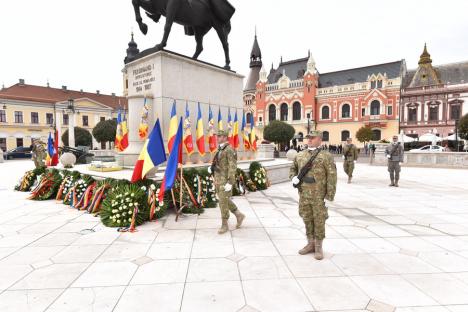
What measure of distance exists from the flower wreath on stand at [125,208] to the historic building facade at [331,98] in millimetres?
33924

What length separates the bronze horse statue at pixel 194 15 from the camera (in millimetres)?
8133

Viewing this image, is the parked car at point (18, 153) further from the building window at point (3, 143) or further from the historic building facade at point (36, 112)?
the building window at point (3, 143)

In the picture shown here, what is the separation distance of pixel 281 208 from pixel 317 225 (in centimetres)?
294

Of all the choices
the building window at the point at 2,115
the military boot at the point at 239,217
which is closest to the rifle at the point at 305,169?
the military boot at the point at 239,217

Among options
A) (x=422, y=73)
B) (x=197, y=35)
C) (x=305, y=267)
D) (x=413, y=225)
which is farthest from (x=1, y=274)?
(x=422, y=73)

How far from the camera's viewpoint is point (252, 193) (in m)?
8.51

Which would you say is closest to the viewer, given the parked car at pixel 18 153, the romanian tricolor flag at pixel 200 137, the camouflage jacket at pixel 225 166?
the camouflage jacket at pixel 225 166

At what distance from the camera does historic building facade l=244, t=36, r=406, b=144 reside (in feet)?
133

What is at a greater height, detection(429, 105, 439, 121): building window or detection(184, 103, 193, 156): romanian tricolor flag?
detection(429, 105, 439, 121): building window

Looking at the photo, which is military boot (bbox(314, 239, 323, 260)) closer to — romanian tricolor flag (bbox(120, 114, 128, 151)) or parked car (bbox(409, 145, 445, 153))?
romanian tricolor flag (bbox(120, 114, 128, 151))

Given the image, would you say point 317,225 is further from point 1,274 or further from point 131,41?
point 131,41

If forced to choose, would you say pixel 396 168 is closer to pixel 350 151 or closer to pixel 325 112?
pixel 350 151

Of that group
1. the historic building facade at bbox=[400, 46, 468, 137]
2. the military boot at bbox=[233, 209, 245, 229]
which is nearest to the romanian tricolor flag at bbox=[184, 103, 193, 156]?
the military boot at bbox=[233, 209, 245, 229]

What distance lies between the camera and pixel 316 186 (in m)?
3.68
